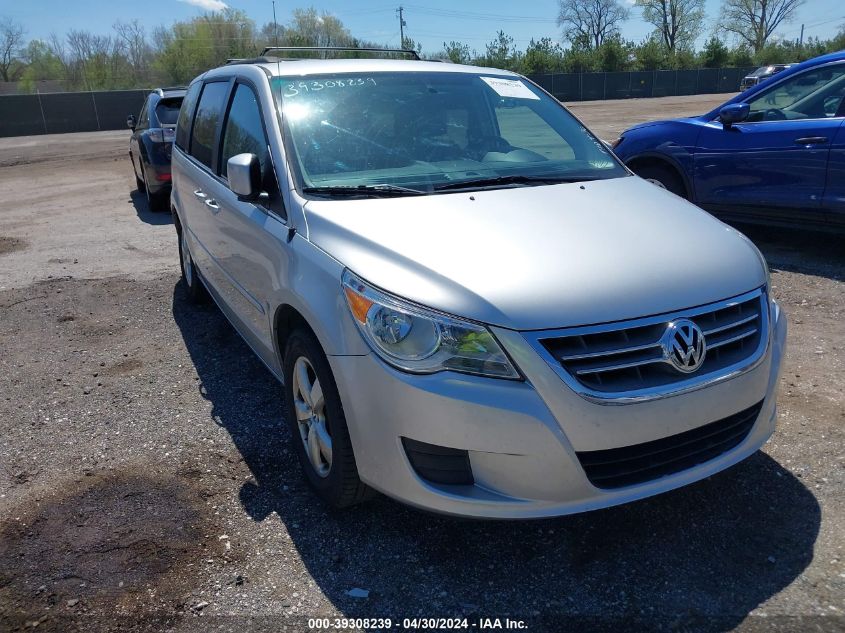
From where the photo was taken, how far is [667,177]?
24.2 ft

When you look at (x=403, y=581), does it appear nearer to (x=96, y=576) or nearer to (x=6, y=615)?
(x=96, y=576)

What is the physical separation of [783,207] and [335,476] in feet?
17.3

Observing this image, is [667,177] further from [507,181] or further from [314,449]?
[314,449]

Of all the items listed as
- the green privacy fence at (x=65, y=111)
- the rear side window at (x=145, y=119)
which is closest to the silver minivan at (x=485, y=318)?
the rear side window at (x=145, y=119)

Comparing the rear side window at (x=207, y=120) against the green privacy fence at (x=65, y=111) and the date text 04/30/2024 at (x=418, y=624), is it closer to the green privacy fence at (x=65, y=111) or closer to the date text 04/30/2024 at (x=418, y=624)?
the date text 04/30/2024 at (x=418, y=624)

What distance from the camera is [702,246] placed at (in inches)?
112

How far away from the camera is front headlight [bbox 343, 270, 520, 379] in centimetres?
238

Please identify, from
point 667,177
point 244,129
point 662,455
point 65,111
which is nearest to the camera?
point 662,455

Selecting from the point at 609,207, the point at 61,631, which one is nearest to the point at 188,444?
the point at 61,631

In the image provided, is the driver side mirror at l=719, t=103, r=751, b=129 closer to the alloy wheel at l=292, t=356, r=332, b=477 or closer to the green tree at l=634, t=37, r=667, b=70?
the alloy wheel at l=292, t=356, r=332, b=477

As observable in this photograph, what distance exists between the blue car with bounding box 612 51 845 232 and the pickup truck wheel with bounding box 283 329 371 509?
5.07 m

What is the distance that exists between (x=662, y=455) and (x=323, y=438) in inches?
50.9

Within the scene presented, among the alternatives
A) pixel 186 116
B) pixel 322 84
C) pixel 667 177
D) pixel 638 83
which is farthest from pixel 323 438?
pixel 638 83

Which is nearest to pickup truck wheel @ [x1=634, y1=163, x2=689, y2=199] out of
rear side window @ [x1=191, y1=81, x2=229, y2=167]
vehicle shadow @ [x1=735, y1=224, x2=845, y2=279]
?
vehicle shadow @ [x1=735, y1=224, x2=845, y2=279]
